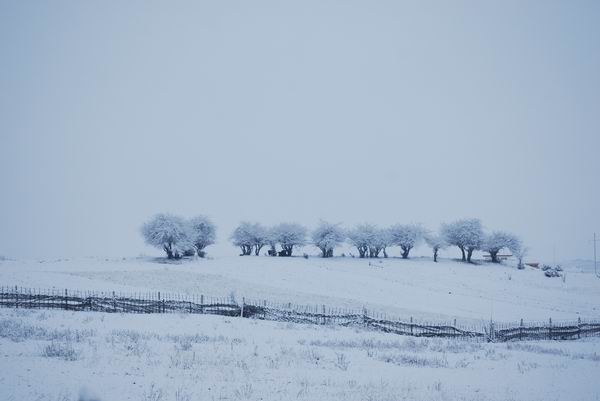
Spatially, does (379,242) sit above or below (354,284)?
above

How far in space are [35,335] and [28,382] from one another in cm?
799

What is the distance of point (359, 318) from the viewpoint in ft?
105

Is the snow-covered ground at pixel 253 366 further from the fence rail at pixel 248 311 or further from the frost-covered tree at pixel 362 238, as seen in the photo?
the frost-covered tree at pixel 362 238

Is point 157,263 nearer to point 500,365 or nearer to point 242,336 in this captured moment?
point 242,336

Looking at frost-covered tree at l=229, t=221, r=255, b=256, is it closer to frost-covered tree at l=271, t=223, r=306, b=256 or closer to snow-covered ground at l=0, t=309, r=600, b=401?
frost-covered tree at l=271, t=223, r=306, b=256

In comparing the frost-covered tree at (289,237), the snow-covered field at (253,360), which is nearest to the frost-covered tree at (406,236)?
the frost-covered tree at (289,237)

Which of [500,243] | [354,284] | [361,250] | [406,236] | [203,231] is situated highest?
[203,231]

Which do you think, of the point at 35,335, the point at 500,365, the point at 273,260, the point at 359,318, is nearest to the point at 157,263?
the point at 273,260

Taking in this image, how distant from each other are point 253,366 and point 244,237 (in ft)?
272

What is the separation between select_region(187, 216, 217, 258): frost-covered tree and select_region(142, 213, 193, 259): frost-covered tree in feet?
28.7

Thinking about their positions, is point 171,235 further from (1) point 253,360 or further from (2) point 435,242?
(1) point 253,360

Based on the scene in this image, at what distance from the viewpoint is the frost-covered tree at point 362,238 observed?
9731 cm

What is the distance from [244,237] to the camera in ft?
322

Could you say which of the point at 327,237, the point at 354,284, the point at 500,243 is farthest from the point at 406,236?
the point at 354,284
